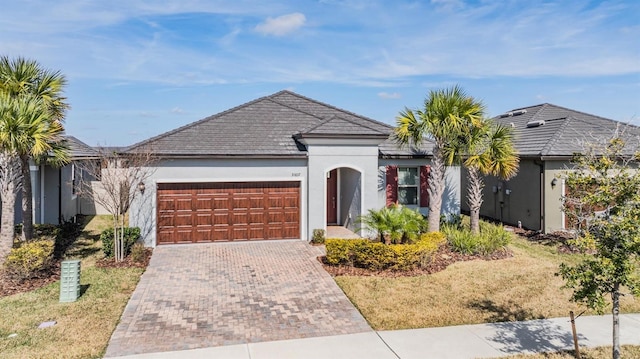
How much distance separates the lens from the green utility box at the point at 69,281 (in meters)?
9.56

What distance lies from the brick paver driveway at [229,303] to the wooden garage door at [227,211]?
1593 mm

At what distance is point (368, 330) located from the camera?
27.1 ft

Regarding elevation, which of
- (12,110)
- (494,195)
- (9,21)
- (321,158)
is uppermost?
(9,21)

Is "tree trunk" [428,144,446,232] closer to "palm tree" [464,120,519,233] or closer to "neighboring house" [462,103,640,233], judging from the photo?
"palm tree" [464,120,519,233]

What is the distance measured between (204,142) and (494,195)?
47.4ft

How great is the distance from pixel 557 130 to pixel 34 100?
20007mm

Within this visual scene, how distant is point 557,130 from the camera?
18750 mm

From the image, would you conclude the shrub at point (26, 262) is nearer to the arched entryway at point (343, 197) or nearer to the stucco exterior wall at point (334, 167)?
the stucco exterior wall at point (334, 167)

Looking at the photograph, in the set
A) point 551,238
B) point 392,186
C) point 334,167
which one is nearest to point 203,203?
point 334,167

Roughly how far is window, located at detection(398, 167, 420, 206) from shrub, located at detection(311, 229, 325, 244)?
3.98m

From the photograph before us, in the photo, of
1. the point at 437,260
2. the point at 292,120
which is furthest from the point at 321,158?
the point at 437,260

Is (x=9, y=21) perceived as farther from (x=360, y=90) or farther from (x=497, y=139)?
(x=360, y=90)

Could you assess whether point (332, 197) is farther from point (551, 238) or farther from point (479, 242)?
point (551, 238)

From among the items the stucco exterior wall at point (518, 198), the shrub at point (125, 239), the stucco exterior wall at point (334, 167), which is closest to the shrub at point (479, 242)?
the stucco exterior wall at point (334, 167)
